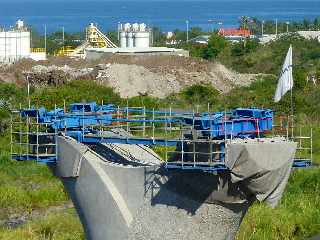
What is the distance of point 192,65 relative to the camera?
44.7 metres

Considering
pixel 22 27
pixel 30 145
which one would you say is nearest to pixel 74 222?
pixel 30 145

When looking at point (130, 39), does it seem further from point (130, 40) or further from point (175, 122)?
point (175, 122)

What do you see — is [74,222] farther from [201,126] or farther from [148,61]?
[148,61]

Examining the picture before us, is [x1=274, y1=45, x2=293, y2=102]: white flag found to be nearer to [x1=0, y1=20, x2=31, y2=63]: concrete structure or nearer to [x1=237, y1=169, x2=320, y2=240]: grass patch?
[x1=237, y1=169, x2=320, y2=240]: grass patch

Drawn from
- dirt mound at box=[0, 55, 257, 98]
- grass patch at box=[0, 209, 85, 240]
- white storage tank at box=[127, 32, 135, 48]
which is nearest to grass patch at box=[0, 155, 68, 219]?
grass patch at box=[0, 209, 85, 240]

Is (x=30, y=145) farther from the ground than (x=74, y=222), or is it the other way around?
(x=30, y=145)

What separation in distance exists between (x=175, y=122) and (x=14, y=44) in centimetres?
3643

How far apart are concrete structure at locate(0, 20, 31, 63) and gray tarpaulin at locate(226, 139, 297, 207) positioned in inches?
1439

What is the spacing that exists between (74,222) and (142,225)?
19.4 feet

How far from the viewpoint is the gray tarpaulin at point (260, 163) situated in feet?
39.3

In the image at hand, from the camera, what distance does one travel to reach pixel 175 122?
1362cm

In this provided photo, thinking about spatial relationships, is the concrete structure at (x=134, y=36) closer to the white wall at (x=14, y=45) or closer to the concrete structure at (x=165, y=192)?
the white wall at (x=14, y=45)

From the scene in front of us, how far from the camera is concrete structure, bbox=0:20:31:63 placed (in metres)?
48.3

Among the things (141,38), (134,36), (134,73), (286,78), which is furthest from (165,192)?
(134,36)
